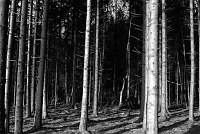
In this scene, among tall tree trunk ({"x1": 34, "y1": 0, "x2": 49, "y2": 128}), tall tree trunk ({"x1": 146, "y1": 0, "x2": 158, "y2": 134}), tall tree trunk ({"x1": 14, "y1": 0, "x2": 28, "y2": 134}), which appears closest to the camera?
tall tree trunk ({"x1": 146, "y1": 0, "x2": 158, "y2": 134})

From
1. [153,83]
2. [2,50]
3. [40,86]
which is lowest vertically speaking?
[40,86]

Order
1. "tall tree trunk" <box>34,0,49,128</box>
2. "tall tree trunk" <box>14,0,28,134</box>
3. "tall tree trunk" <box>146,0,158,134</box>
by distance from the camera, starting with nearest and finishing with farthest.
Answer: "tall tree trunk" <box>146,0,158,134</box> < "tall tree trunk" <box>14,0,28,134</box> < "tall tree trunk" <box>34,0,49,128</box>

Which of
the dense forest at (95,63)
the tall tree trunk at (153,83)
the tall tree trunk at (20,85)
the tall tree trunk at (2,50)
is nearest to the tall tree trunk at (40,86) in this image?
the dense forest at (95,63)

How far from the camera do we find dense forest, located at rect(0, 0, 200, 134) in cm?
1028

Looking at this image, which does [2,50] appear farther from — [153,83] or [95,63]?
[95,63]

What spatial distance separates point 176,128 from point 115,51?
2183 centimetres

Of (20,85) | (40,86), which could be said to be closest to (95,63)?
(40,86)

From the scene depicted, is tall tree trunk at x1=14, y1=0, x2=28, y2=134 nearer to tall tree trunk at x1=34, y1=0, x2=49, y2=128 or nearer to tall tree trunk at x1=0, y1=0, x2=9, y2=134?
tall tree trunk at x1=34, y1=0, x2=49, y2=128

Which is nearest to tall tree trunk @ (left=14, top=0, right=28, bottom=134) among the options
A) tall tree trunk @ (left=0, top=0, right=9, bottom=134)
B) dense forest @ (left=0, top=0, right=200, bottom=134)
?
dense forest @ (left=0, top=0, right=200, bottom=134)

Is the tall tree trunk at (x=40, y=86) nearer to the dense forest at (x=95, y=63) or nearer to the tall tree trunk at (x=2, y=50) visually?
the dense forest at (x=95, y=63)

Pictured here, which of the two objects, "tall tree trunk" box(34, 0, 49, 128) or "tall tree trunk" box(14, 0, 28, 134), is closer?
"tall tree trunk" box(14, 0, 28, 134)

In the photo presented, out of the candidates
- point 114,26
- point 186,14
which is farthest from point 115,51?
point 186,14

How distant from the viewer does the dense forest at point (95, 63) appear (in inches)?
405

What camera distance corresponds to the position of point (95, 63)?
1725 centimetres
